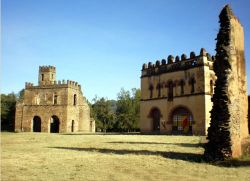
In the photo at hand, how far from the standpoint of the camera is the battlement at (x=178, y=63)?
30797 millimetres

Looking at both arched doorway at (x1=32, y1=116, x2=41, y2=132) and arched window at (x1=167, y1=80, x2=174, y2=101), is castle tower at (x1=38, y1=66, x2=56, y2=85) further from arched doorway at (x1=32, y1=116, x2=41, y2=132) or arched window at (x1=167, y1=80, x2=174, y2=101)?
arched window at (x1=167, y1=80, x2=174, y2=101)

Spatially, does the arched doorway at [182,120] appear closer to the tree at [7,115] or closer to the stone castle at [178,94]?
the stone castle at [178,94]

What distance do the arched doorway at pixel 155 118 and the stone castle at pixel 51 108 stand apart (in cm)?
1414

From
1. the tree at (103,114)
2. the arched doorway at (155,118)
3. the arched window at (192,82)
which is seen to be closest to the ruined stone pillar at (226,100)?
the arched window at (192,82)

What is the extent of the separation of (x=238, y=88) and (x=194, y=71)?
17.4 meters

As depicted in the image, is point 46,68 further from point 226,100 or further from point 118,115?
point 226,100

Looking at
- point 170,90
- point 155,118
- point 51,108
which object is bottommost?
point 155,118

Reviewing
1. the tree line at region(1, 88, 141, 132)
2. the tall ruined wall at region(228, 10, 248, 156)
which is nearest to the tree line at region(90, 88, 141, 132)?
the tree line at region(1, 88, 141, 132)

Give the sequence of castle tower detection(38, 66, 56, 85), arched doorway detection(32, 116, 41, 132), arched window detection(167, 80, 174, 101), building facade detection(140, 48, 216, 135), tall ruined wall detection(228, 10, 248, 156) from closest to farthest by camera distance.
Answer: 1. tall ruined wall detection(228, 10, 248, 156)
2. building facade detection(140, 48, 216, 135)
3. arched window detection(167, 80, 174, 101)
4. arched doorway detection(32, 116, 41, 132)
5. castle tower detection(38, 66, 56, 85)

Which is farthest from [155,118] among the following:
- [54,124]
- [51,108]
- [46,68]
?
[46,68]

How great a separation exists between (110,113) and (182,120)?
29.8 m

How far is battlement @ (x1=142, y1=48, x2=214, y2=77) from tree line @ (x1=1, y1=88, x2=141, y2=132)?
22.1 metres

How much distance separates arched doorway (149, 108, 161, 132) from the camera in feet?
115

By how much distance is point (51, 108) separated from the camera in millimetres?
45500
